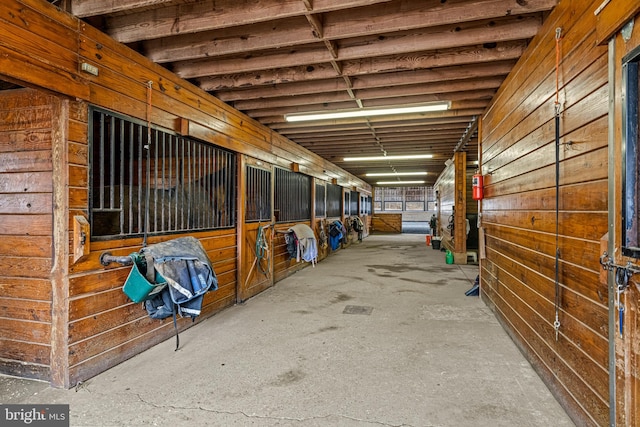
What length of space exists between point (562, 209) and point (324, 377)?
6.29 ft

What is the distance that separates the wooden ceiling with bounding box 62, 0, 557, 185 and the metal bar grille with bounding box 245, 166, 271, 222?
850mm

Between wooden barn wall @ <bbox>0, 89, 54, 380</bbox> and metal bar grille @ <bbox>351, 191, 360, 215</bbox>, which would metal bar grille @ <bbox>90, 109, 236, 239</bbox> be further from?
metal bar grille @ <bbox>351, 191, 360, 215</bbox>

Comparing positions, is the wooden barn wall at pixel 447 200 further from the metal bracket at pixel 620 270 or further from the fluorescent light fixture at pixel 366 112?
the metal bracket at pixel 620 270

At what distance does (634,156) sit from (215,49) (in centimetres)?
298

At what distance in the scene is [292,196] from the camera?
6684 millimetres

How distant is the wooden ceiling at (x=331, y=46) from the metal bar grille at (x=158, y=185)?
731 millimetres

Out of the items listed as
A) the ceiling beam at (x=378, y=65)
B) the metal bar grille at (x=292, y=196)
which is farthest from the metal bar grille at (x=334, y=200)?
the ceiling beam at (x=378, y=65)

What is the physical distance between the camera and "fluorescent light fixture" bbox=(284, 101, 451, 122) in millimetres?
4359

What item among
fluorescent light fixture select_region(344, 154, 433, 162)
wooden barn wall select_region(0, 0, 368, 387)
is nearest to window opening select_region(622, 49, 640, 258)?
wooden barn wall select_region(0, 0, 368, 387)

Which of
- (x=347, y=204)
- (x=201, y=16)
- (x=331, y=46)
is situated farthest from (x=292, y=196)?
(x=347, y=204)

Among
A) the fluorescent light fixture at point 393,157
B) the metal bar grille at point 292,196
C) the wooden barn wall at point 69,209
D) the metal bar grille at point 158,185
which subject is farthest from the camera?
the fluorescent light fixture at point 393,157

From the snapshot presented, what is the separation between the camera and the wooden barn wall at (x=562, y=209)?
172 centimetres

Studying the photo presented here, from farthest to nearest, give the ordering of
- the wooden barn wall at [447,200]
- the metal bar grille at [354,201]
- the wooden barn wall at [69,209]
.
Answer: the metal bar grille at [354,201]
the wooden barn wall at [447,200]
the wooden barn wall at [69,209]

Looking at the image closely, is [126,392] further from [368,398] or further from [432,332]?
[432,332]
